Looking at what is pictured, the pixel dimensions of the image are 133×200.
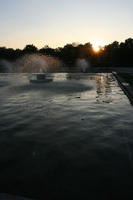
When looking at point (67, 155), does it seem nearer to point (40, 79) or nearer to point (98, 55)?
point (40, 79)

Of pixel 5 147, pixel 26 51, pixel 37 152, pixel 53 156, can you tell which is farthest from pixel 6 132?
pixel 26 51

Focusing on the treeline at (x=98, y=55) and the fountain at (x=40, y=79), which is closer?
the fountain at (x=40, y=79)

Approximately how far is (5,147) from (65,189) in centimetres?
228

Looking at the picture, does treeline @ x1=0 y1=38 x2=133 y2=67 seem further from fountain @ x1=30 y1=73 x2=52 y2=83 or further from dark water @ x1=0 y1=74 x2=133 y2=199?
dark water @ x1=0 y1=74 x2=133 y2=199

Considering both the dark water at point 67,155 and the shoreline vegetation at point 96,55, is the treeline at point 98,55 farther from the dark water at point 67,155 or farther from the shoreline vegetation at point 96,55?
the dark water at point 67,155

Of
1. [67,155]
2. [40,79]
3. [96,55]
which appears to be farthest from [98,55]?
[67,155]

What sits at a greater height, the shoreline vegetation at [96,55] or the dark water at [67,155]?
the shoreline vegetation at [96,55]

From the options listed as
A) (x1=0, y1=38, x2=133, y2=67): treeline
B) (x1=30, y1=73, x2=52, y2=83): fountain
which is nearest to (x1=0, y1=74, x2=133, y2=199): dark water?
(x1=30, y1=73, x2=52, y2=83): fountain

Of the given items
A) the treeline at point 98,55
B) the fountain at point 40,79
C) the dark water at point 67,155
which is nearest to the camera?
the dark water at point 67,155

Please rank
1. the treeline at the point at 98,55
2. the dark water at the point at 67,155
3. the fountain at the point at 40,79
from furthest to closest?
the treeline at the point at 98,55, the fountain at the point at 40,79, the dark water at the point at 67,155

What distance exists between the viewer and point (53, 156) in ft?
12.5

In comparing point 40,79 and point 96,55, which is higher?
point 96,55

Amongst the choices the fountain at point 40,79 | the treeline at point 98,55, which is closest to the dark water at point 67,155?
the fountain at point 40,79

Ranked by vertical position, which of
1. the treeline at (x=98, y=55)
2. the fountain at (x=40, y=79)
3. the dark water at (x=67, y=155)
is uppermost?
the treeline at (x=98, y=55)
